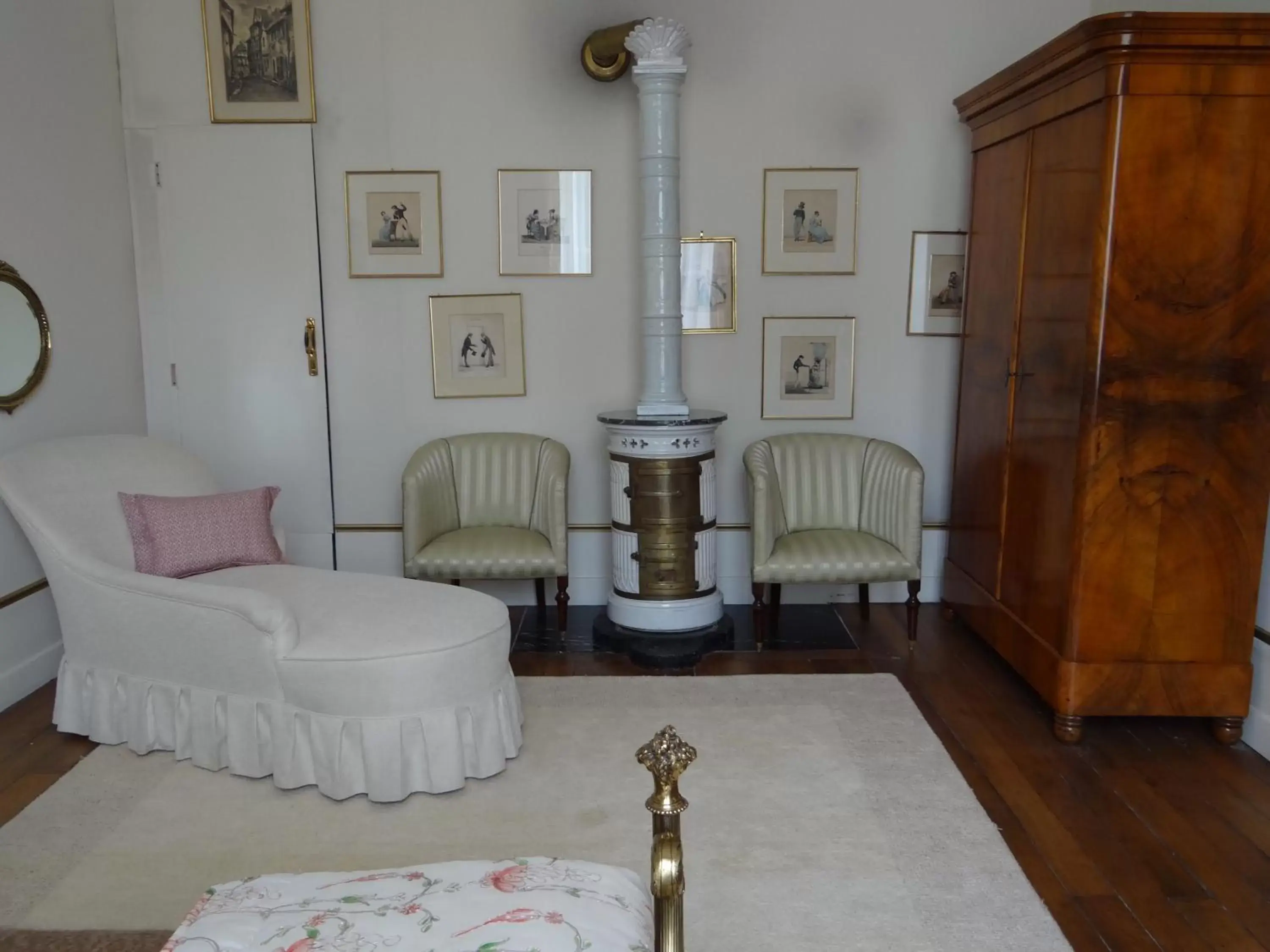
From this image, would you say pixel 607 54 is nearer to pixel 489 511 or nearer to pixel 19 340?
pixel 489 511

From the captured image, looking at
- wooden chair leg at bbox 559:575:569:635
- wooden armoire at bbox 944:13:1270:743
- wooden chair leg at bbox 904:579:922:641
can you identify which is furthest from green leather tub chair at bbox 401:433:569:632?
wooden armoire at bbox 944:13:1270:743

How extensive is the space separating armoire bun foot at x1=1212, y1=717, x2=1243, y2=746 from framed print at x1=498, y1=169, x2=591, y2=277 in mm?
3413

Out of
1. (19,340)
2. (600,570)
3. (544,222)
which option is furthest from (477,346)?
(19,340)

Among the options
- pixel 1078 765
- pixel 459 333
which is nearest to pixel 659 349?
pixel 459 333

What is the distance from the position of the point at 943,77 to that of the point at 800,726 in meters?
3.32

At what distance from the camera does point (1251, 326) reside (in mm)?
3139

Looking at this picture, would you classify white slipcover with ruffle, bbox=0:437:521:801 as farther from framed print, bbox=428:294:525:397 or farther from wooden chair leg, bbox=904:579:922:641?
wooden chair leg, bbox=904:579:922:641

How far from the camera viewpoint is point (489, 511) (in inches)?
189

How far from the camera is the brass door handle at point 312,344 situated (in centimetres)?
486

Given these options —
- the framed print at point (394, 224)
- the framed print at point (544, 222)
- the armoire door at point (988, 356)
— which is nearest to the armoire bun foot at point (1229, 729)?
the armoire door at point (988, 356)

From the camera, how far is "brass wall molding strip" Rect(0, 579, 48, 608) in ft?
12.2

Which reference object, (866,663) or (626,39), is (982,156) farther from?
(866,663)

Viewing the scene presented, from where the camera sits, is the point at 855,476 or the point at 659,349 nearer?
the point at 659,349

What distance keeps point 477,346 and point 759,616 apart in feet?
6.66
